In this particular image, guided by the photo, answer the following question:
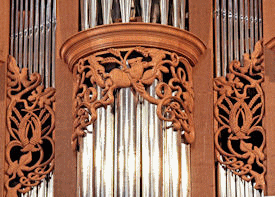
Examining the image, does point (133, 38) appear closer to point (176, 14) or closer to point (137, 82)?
point (137, 82)

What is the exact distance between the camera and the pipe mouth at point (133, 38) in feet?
35.8

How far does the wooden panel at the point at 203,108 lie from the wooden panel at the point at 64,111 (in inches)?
48.5

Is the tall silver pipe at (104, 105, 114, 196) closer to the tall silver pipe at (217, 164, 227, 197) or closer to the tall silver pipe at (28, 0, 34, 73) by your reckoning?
the tall silver pipe at (217, 164, 227, 197)

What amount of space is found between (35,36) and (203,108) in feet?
6.60

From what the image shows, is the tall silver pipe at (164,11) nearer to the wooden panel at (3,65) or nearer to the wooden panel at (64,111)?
the wooden panel at (64,111)

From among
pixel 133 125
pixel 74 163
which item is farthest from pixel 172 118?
pixel 74 163

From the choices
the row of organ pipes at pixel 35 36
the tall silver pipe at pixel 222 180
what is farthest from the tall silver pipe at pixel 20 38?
the tall silver pipe at pixel 222 180

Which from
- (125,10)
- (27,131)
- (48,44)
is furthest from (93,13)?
(27,131)

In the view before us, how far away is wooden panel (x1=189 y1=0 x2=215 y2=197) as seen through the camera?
1098 centimetres

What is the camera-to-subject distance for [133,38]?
10.9 m

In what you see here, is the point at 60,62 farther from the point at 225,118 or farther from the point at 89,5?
the point at 225,118

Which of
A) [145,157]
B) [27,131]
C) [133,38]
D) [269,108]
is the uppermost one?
[133,38]

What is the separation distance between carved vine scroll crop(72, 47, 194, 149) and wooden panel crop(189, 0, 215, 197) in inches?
4.8

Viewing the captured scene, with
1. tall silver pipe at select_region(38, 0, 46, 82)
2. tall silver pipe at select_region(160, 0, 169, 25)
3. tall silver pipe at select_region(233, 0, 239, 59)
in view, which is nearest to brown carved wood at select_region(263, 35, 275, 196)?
tall silver pipe at select_region(233, 0, 239, 59)
